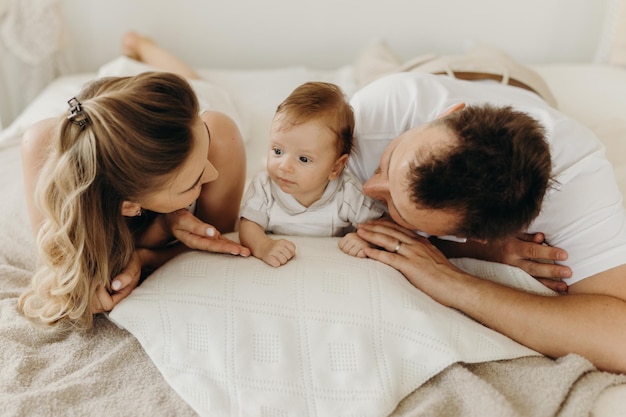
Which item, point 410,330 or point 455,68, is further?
point 455,68

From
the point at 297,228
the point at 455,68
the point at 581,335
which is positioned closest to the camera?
the point at 581,335

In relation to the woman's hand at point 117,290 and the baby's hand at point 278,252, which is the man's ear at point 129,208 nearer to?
the woman's hand at point 117,290

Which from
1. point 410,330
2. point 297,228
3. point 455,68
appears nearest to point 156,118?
point 297,228

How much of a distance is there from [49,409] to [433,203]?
72 centimetres

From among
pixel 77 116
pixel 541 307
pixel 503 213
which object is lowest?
pixel 541 307

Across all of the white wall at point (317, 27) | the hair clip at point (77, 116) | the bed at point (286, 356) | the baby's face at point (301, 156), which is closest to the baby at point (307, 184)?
the baby's face at point (301, 156)

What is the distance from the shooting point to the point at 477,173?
92cm

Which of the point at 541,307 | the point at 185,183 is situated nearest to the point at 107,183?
the point at 185,183

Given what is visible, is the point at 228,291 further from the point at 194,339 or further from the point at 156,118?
the point at 156,118

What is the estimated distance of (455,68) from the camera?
1.63 meters

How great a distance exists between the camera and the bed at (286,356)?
942 mm

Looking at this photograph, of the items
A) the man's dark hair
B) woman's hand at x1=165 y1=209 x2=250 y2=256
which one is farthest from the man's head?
woman's hand at x1=165 y1=209 x2=250 y2=256

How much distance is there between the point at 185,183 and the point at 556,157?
75 centimetres

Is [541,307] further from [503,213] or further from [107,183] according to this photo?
[107,183]
